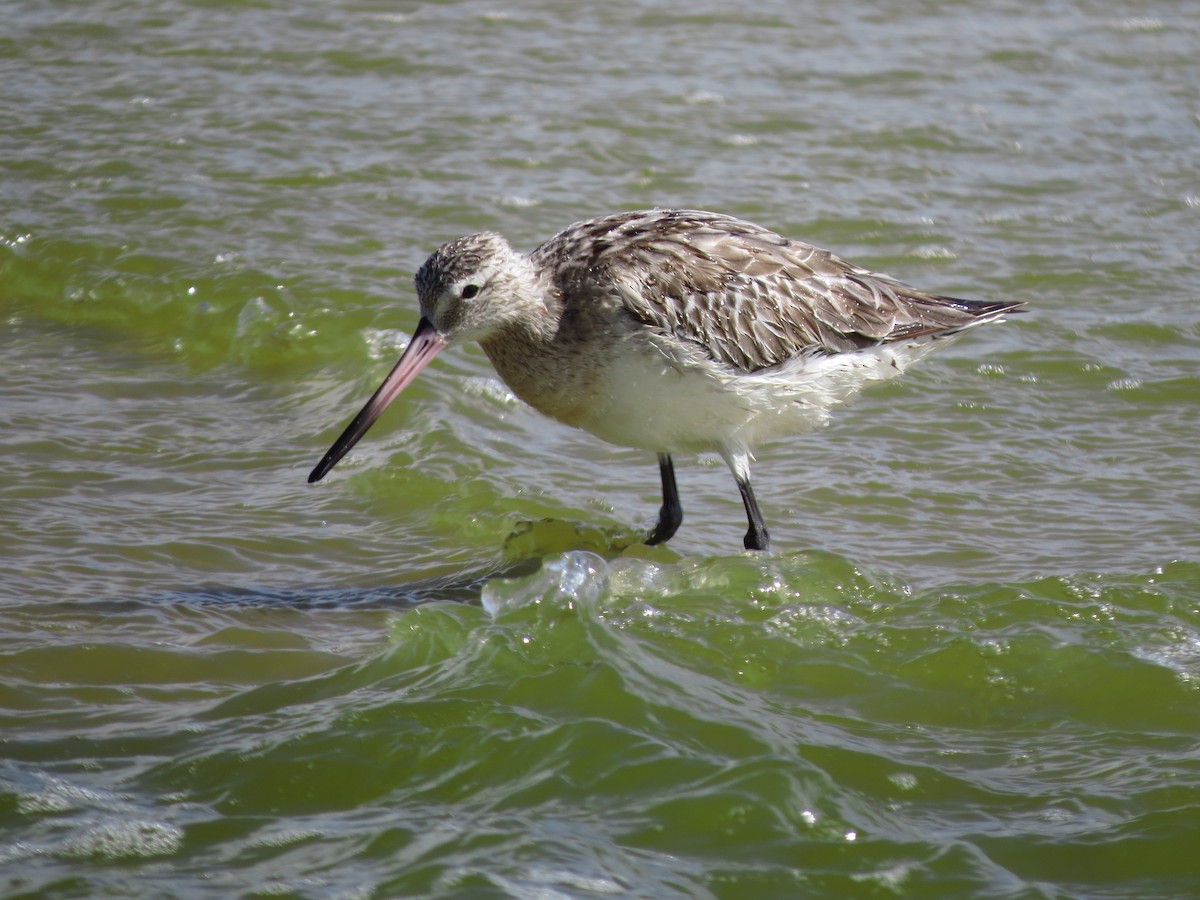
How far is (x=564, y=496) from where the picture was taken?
735cm

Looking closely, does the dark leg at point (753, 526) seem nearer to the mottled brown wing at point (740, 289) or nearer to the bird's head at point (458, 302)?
the mottled brown wing at point (740, 289)

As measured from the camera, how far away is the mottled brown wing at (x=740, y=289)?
6367 millimetres

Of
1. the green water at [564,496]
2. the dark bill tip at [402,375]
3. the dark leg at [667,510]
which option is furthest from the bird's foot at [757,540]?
the dark bill tip at [402,375]

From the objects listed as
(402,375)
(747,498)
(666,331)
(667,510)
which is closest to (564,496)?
(667,510)

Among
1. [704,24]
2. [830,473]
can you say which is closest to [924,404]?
[830,473]

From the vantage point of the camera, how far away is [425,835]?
14.9 ft

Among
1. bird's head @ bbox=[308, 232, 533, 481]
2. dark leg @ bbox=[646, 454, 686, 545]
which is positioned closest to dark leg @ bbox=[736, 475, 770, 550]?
dark leg @ bbox=[646, 454, 686, 545]

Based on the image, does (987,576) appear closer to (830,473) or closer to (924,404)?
(830,473)

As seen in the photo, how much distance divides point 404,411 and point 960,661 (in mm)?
3381

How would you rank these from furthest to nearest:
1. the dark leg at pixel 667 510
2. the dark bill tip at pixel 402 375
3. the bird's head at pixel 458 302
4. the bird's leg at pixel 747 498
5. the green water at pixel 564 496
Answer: the dark leg at pixel 667 510
the bird's leg at pixel 747 498
the dark bill tip at pixel 402 375
the bird's head at pixel 458 302
the green water at pixel 564 496

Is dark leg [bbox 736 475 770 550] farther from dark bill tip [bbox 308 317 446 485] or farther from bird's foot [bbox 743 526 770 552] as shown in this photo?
dark bill tip [bbox 308 317 446 485]

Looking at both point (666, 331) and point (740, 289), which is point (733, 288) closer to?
point (740, 289)

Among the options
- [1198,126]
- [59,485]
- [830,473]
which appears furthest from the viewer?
[1198,126]

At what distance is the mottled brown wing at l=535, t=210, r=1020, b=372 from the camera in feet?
20.9
